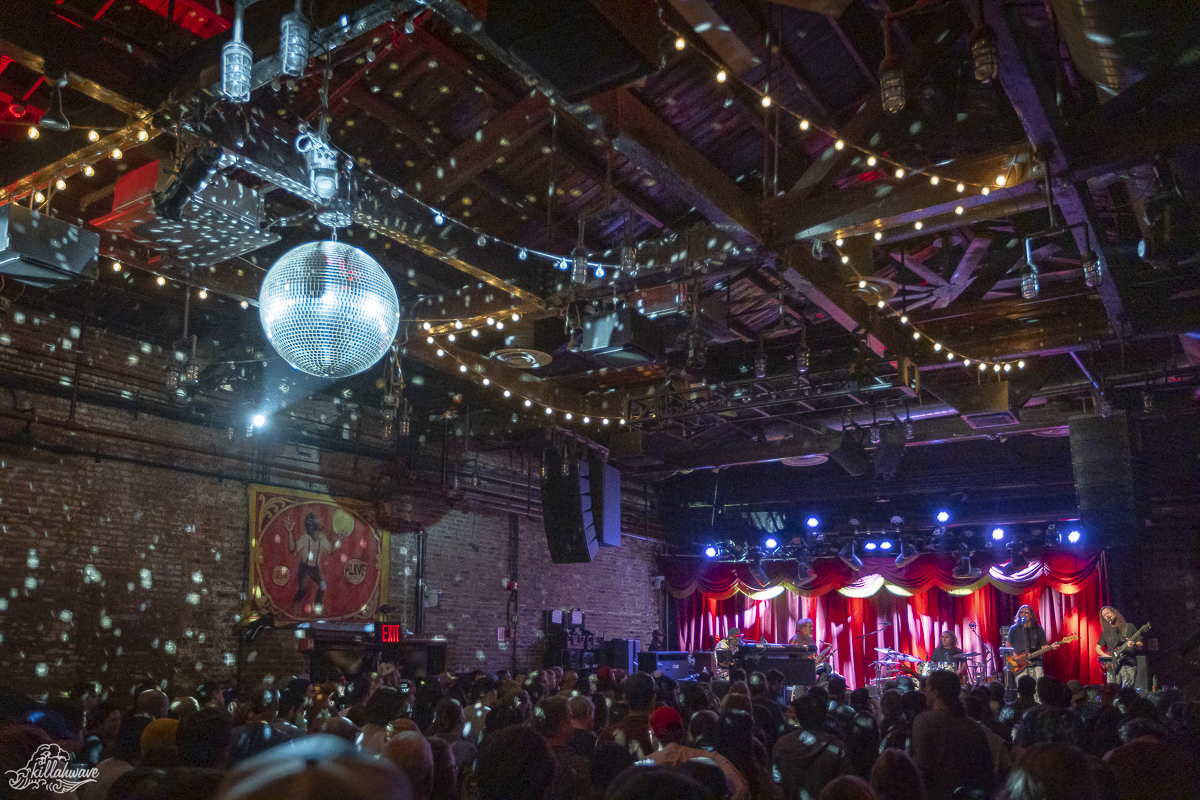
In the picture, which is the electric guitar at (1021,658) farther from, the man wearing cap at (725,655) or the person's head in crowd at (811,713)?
the person's head in crowd at (811,713)

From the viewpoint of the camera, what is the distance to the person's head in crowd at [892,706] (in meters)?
5.07

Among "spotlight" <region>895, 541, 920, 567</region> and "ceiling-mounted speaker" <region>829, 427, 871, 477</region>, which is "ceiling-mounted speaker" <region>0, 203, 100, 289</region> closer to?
"ceiling-mounted speaker" <region>829, 427, 871, 477</region>

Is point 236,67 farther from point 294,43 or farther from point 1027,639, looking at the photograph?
point 1027,639

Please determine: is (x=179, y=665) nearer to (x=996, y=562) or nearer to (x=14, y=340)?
(x=14, y=340)

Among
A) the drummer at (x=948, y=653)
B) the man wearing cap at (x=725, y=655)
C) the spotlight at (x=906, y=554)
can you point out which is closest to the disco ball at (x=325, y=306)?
the man wearing cap at (x=725, y=655)

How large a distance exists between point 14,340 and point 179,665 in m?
3.14

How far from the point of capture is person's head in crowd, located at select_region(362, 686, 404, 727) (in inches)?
155

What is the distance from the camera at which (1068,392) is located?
32.2 ft

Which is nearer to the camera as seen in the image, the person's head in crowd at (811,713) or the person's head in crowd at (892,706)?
the person's head in crowd at (811,713)

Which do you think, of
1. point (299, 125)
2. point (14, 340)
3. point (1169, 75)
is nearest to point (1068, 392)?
point (1169, 75)

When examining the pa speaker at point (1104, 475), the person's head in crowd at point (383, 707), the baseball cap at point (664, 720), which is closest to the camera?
the baseball cap at point (664, 720)

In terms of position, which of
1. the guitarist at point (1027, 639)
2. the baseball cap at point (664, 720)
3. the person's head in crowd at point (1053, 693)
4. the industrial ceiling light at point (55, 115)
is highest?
the industrial ceiling light at point (55, 115)

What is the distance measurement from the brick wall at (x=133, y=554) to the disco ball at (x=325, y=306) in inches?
198

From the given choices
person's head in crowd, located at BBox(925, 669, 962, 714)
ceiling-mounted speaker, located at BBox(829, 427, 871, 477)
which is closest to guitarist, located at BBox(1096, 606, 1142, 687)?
ceiling-mounted speaker, located at BBox(829, 427, 871, 477)
